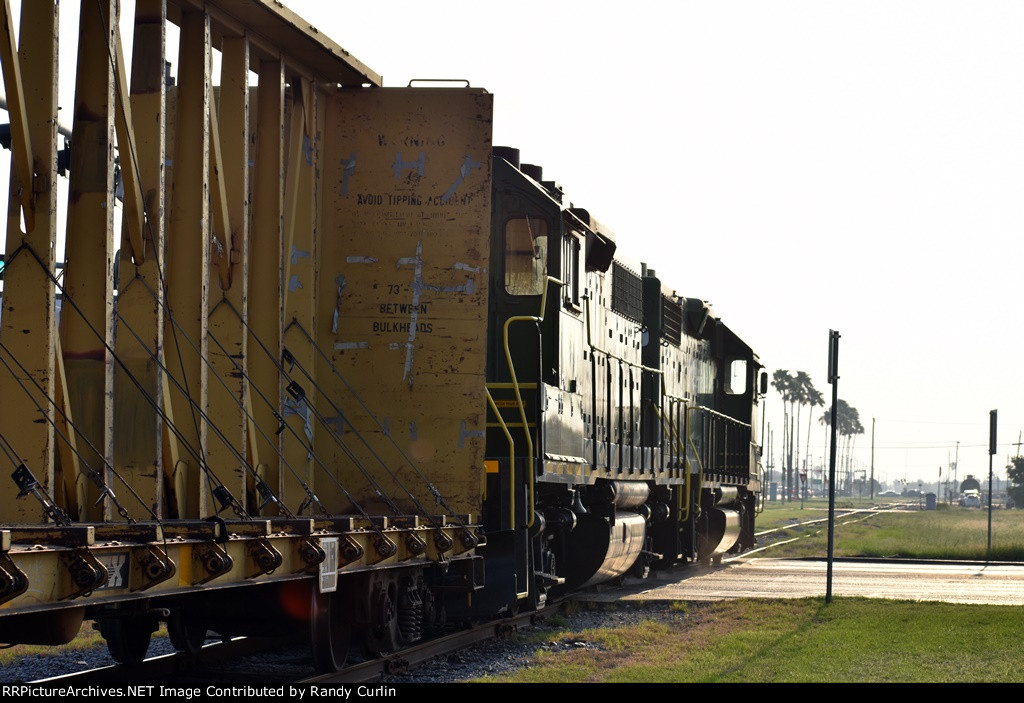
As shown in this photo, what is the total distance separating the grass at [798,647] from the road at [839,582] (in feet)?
4.90

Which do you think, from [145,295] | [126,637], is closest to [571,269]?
[126,637]

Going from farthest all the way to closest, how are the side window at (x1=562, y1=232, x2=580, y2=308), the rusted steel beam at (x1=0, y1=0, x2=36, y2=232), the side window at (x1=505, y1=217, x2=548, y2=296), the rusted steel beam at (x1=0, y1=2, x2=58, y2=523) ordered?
the side window at (x1=562, y1=232, x2=580, y2=308) < the side window at (x1=505, y1=217, x2=548, y2=296) < the rusted steel beam at (x1=0, y1=2, x2=58, y2=523) < the rusted steel beam at (x1=0, y1=0, x2=36, y2=232)

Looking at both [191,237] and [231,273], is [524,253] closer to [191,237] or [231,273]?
[231,273]

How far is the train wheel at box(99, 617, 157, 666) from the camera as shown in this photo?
9.60 m

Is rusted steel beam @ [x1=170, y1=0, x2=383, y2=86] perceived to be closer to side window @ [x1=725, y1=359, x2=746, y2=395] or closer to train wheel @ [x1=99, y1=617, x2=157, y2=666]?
train wheel @ [x1=99, y1=617, x2=157, y2=666]

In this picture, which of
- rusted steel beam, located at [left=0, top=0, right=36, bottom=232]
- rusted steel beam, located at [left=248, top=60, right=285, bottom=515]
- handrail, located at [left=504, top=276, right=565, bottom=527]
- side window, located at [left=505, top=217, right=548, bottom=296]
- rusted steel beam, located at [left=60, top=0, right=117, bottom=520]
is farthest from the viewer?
side window, located at [left=505, top=217, right=548, bottom=296]

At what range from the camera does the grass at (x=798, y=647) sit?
10.3 metres

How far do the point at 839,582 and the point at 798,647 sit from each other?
839 cm

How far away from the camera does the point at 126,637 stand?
31.8ft

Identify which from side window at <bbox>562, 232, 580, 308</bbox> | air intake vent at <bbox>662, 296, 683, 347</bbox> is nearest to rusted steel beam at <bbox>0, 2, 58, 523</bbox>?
side window at <bbox>562, 232, 580, 308</bbox>

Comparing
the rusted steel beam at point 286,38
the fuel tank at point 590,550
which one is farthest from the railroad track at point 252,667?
the rusted steel beam at point 286,38

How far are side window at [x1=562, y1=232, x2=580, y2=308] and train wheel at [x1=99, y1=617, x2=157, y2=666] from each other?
18.7ft

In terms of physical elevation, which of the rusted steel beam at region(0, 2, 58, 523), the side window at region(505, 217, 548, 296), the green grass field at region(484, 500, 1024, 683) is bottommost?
the green grass field at region(484, 500, 1024, 683)

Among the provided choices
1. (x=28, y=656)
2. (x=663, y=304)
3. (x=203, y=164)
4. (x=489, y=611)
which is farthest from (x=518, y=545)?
(x=663, y=304)
